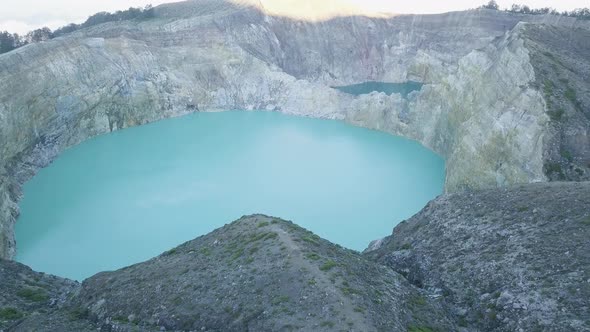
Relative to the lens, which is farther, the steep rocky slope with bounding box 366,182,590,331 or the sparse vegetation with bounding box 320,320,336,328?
the steep rocky slope with bounding box 366,182,590,331

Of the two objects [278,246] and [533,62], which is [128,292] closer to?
[278,246]

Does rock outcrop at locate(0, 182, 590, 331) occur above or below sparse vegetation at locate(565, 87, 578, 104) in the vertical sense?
below

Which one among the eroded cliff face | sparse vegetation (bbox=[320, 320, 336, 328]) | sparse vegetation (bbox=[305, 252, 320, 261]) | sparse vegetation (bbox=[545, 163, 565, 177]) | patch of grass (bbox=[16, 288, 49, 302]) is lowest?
sparse vegetation (bbox=[320, 320, 336, 328])

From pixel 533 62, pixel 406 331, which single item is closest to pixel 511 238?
pixel 406 331

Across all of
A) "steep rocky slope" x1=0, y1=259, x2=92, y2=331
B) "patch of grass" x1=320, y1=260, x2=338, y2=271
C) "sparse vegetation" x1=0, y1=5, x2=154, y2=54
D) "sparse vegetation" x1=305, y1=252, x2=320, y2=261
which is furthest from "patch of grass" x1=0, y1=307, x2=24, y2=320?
"sparse vegetation" x1=0, y1=5, x2=154, y2=54

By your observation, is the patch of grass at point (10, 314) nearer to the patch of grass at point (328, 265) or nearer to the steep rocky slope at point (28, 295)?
the steep rocky slope at point (28, 295)

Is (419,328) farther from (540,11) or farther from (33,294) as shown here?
(540,11)

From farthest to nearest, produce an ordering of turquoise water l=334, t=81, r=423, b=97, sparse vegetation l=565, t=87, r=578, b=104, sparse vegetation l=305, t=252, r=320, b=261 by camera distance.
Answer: turquoise water l=334, t=81, r=423, b=97 < sparse vegetation l=565, t=87, r=578, b=104 < sparse vegetation l=305, t=252, r=320, b=261

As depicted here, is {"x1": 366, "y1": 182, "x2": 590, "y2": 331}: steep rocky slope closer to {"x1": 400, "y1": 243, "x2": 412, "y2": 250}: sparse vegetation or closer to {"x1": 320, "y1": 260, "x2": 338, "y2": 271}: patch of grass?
{"x1": 400, "y1": 243, "x2": 412, "y2": 250}: sparse vegetation
